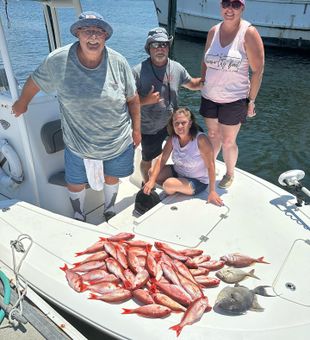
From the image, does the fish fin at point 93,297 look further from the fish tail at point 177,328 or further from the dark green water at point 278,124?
the dark green water at point 278,124

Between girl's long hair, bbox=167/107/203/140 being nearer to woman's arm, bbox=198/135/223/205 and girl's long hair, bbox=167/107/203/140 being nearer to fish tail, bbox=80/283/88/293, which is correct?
woman's arm, bbox=198/135/223/205

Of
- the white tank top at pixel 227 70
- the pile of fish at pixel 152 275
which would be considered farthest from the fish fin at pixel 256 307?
the white tank top at pixel 227 70

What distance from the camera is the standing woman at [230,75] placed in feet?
10.2

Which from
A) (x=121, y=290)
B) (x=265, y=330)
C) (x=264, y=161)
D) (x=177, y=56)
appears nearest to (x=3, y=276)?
(x=121, y=290)

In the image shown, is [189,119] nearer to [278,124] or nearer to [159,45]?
[159,45]

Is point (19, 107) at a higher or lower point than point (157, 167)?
higher

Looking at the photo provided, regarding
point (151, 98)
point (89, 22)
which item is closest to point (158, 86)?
point (151, 98)

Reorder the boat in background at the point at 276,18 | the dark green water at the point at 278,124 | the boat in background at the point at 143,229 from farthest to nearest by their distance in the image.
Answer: the boat in background at the point at 276,18
the dark green water at the point at 278,124
the boat in background at the point at 143,229

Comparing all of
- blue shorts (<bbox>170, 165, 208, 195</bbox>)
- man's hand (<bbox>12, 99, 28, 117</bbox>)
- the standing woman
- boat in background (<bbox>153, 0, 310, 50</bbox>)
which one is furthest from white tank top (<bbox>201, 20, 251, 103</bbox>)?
boat in background (<bbox>153, 0, 310, 50</bbox>)

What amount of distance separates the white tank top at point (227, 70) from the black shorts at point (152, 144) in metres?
0.66

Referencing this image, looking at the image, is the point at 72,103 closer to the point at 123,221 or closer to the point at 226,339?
the point at 123,221

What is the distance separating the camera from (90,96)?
274 cm

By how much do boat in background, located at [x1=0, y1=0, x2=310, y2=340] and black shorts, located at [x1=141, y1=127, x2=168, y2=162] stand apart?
568 millimetres

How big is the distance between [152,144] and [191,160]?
560mm
